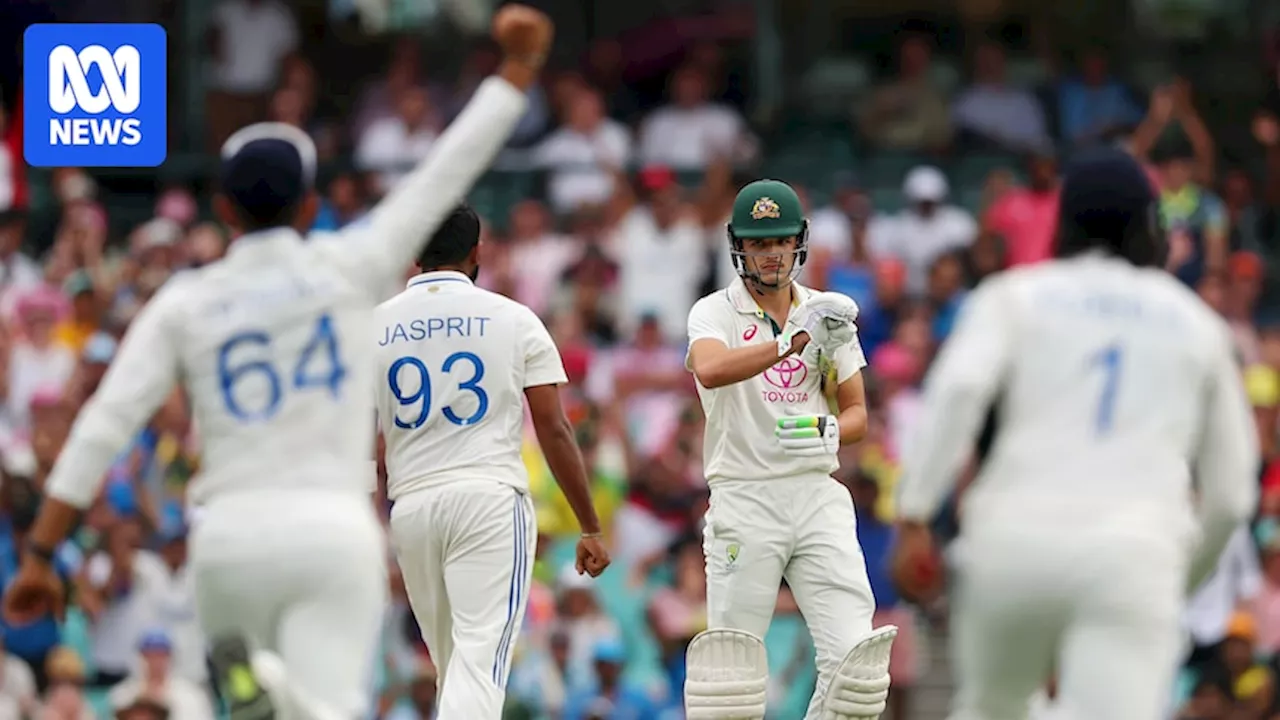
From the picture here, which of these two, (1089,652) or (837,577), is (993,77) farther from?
(1089,652)

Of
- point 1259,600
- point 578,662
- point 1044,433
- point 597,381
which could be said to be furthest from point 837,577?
point 597,381

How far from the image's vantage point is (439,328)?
11.1 meters

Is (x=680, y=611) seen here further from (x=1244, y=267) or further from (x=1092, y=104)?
(x=1092, y=104)

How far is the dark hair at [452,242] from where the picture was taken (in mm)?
11359

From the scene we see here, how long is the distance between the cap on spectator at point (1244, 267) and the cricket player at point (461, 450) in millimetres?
10551

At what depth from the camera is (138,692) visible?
16703 millimetres

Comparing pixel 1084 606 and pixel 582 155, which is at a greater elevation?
pixel 582 155

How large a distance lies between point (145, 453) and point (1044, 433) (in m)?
11.7

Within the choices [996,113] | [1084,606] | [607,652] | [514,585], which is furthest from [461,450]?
[996,113]

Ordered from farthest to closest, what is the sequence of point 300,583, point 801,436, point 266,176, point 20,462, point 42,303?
point 42,303
point 20,462
point 801,436
point 266,176
point 300,583

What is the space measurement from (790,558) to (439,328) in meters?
1.87

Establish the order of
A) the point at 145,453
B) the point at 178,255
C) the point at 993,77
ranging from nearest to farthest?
the point at 145,453 < the point at 178,255 < the point at 993,77

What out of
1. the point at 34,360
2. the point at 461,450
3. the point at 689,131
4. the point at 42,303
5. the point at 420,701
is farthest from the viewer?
the point at 689,131

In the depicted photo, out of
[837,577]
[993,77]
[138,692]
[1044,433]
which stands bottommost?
[138,692]
